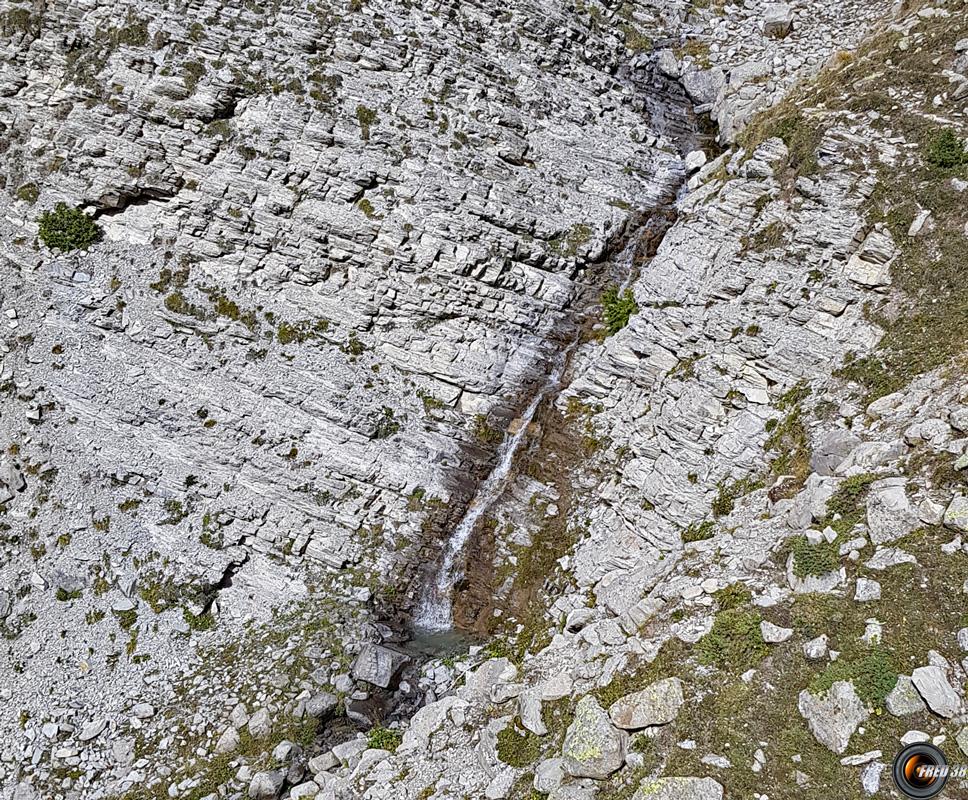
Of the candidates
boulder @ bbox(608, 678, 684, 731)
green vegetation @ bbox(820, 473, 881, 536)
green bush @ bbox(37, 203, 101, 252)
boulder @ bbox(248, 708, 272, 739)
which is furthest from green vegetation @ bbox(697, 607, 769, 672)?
green bush @ bbox(37, 203, 101, 252)

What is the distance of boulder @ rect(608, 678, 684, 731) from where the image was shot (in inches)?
480

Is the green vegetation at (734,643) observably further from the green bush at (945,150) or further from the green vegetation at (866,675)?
the green bush at (945,150)

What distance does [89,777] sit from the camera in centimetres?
1845

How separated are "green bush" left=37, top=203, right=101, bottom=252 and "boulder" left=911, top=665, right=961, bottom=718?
28588 mm

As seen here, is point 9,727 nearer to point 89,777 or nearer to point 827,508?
point 89,777

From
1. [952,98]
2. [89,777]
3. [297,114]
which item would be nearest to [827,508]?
[952,98]

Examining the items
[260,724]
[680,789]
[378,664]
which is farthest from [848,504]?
[260,724]

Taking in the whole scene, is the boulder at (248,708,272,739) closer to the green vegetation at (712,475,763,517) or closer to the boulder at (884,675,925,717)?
the green vegetation at (712,475,763,517)

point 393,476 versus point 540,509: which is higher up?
point 540,509

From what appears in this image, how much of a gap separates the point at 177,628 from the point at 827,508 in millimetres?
19307

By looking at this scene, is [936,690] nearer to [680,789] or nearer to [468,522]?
[680,789]

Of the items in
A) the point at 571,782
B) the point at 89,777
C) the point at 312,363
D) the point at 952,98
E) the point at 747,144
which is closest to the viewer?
the point at 571,782

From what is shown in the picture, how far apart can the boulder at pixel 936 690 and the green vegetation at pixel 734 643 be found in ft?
8.33

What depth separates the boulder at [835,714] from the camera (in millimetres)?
10734
